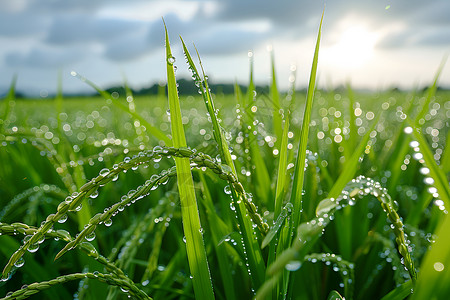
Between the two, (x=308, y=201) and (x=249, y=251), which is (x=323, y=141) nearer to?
(x=308, y=201)

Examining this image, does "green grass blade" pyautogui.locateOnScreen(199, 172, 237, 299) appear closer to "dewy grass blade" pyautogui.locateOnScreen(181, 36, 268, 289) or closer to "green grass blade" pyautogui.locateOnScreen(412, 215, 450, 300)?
"dewy grass blade" pyautogui.locateOnScreen(181, 36, 268, 289)

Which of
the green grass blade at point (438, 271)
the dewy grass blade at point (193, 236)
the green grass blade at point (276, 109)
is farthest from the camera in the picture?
the green grass blade at point (276, 109)

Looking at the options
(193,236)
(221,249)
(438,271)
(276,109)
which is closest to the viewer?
(438,271)

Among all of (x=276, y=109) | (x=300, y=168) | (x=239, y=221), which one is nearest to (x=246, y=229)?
(x=239, y=221)

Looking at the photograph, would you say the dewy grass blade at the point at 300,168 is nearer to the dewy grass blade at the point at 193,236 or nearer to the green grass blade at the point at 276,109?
the dewy grass blade at the point at 193,236

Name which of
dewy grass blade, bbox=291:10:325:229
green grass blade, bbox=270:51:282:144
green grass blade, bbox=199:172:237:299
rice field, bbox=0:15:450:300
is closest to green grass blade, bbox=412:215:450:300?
rice field, bbox=0:15:450:300

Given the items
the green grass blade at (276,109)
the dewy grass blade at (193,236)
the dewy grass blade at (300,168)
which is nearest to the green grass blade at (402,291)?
the dewy grass blade at (300,168)

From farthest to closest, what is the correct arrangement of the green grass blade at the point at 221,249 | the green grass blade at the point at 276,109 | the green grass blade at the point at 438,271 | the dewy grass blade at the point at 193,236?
1. the green grass blade at the point at 276,109
2. the green grass blade at the point at 221,249
3. the dewy grass blade at the point at 193,236
4. the green grass blade at the point at 438,271

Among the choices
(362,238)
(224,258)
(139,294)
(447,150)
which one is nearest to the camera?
(139,294)

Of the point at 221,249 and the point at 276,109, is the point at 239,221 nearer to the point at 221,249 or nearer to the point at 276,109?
the point at 221,249

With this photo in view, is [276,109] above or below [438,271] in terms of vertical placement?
above

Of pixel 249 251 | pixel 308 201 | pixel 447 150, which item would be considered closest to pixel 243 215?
pixel 249 251
